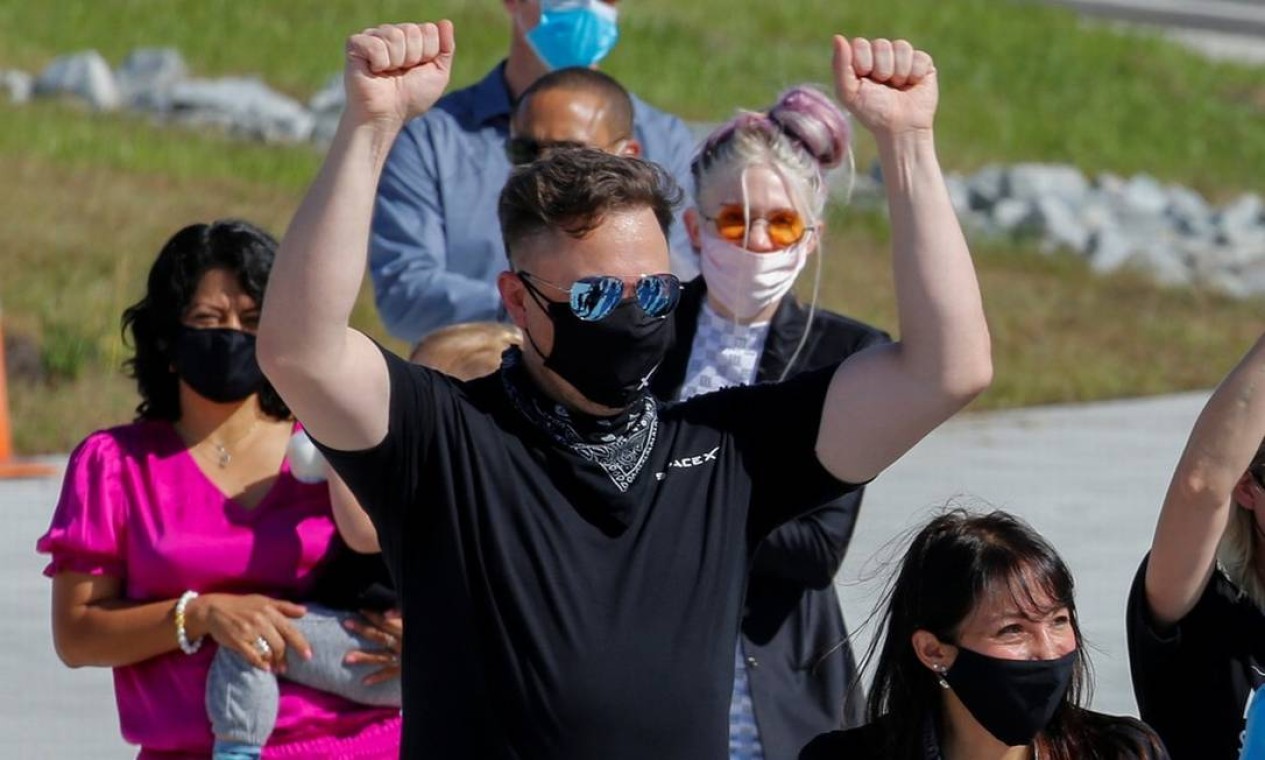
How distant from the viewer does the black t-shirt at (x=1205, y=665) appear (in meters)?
3.72

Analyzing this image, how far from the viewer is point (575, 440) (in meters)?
3.02

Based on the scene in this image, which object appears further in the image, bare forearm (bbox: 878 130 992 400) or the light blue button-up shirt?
the light blue button-up shirt

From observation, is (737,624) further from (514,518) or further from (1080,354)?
(1080,354)

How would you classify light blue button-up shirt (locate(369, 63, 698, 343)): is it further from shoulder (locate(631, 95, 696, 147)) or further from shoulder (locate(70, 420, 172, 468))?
shoulder (locate(70, 420, 172, 468))

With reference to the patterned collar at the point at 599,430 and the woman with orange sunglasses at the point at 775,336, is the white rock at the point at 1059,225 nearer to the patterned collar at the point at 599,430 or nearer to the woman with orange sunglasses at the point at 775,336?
the woman with orange sunglasses at the point at 775,336

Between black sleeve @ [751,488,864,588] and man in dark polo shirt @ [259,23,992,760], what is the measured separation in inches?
37.2

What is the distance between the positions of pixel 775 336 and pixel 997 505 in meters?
4.70

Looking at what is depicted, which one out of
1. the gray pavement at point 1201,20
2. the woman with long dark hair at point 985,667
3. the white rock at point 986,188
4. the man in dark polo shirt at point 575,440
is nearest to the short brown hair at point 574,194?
the man in dark polo shirt at point 575,440

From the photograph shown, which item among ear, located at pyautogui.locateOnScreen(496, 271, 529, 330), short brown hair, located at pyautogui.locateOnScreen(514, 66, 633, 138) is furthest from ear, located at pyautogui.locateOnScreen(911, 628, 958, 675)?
short brown hair, located at pyautogui.locateOnScreen(514, 66, 633, 138)

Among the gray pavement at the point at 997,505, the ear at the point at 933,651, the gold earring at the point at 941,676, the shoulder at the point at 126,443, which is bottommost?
the gray pavement at the point at 997,505

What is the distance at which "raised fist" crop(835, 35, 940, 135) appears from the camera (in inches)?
116

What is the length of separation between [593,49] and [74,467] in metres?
2.12

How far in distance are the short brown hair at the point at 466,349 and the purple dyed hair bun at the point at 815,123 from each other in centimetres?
67

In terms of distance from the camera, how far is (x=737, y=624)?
309 cm
